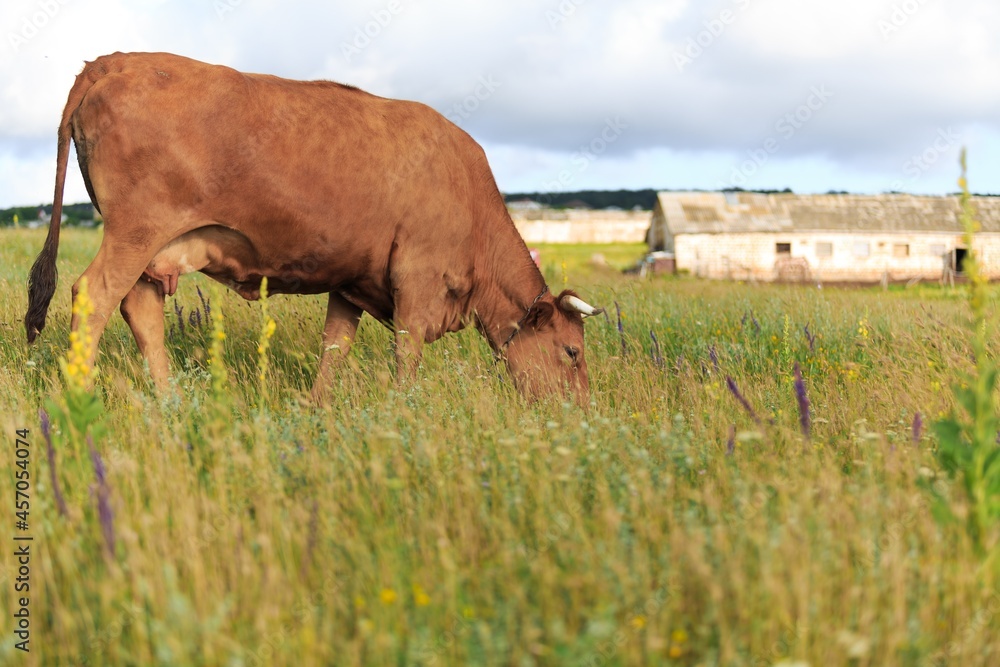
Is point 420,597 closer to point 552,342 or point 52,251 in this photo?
point 52,251

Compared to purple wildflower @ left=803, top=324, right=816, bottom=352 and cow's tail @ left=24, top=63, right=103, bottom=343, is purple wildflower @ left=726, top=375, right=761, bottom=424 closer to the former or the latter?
purple wildflower @ left=803, top=324, right=816, bottom=352

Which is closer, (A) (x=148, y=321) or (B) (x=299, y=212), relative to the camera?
(B) (x=299, y=212)

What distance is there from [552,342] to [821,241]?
31.3 metres

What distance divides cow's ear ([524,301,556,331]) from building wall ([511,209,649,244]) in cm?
4846

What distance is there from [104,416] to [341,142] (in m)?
2.14

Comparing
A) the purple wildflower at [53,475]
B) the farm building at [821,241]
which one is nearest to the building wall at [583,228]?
the farm building at [821,241]

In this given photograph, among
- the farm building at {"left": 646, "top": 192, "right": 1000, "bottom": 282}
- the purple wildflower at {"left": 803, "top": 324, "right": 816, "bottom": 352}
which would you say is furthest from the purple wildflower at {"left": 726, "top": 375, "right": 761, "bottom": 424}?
the farm building at {"left": 646, "top": 192, "right": 1000, "bottom": 282}

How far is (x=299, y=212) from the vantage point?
16.8 ft

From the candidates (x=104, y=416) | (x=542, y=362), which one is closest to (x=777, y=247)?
(x=542, y=362)

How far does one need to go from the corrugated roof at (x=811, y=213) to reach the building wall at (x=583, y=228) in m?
18.9


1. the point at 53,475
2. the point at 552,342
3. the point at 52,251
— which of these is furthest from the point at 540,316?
the point at 53,475

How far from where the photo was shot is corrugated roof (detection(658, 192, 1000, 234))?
34562mm

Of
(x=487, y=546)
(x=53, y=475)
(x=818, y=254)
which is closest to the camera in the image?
(x=487, y=546)

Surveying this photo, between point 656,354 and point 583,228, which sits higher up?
point 583,228
